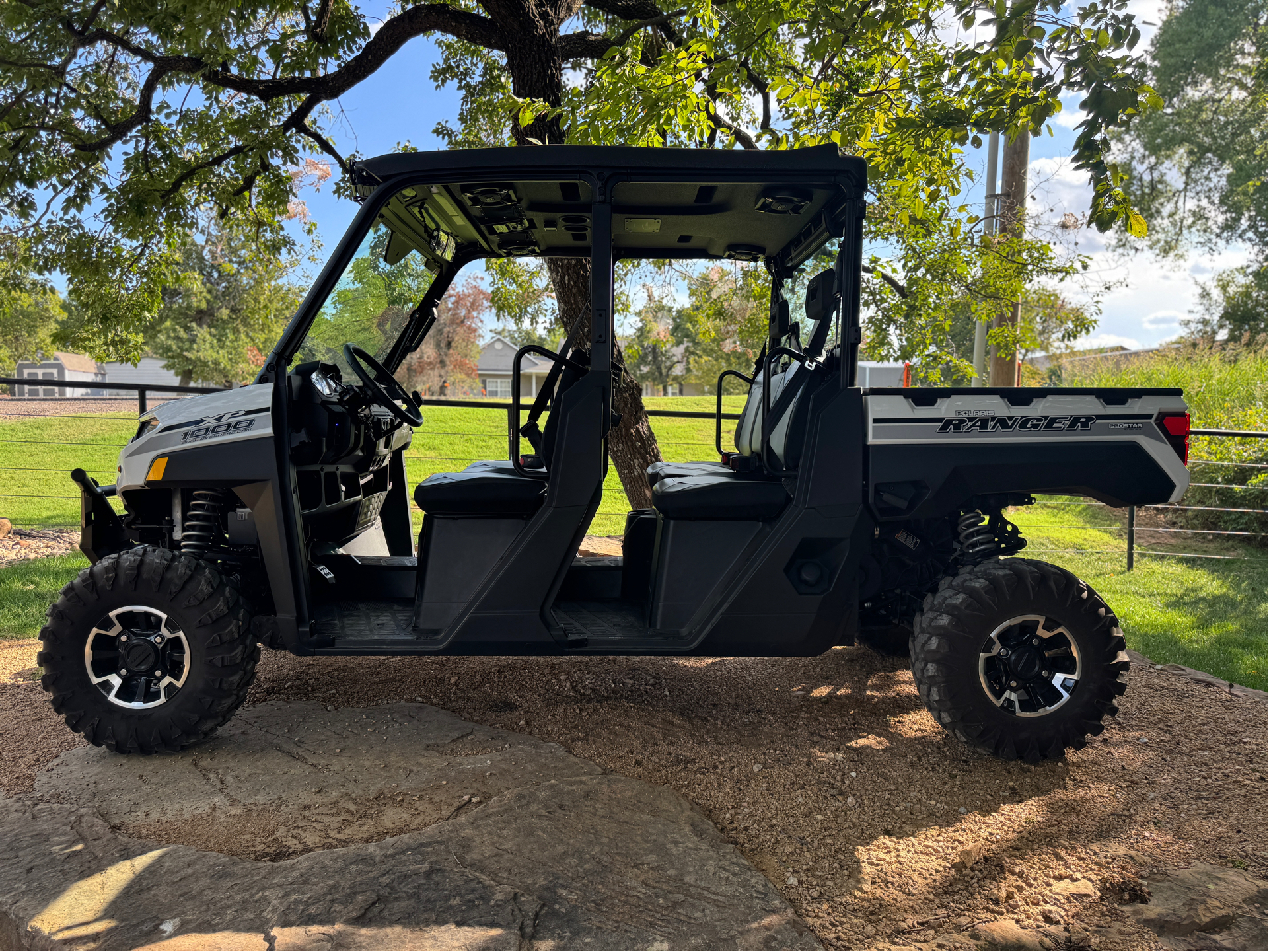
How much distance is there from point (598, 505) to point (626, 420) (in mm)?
3792

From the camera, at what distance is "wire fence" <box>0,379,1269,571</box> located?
8.08m

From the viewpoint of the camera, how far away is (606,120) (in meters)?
4.82

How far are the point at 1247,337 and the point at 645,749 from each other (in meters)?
19.2

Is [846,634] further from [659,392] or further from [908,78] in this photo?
[659,392]

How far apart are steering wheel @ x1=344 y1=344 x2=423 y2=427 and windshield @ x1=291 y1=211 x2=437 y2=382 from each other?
1.8 inches

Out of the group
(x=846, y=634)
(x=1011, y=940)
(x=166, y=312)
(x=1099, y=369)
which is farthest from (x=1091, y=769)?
(x=166, y=312)

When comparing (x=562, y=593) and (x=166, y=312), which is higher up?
(x=166, y=312)

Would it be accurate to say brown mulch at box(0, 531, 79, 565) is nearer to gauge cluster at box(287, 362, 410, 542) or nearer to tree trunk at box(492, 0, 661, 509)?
gauge cluster at box(287, 362, 410, 542)

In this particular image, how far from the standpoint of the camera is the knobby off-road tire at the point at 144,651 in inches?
129

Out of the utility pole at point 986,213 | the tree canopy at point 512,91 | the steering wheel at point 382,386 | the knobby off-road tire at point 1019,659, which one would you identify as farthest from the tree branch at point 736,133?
the knobby off-road tire at point 1019,659

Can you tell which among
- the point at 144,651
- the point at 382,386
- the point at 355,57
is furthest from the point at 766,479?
the point at 355,57

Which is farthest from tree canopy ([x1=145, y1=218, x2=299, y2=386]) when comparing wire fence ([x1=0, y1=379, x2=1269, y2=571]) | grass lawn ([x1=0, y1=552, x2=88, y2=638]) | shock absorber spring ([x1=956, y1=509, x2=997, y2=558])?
shock absorber spring ([x1=956, y1=509, x2=997, y2=558])

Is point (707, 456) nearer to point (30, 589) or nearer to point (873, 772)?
point (30, 589)

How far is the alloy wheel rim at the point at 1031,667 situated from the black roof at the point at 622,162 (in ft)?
6.29
